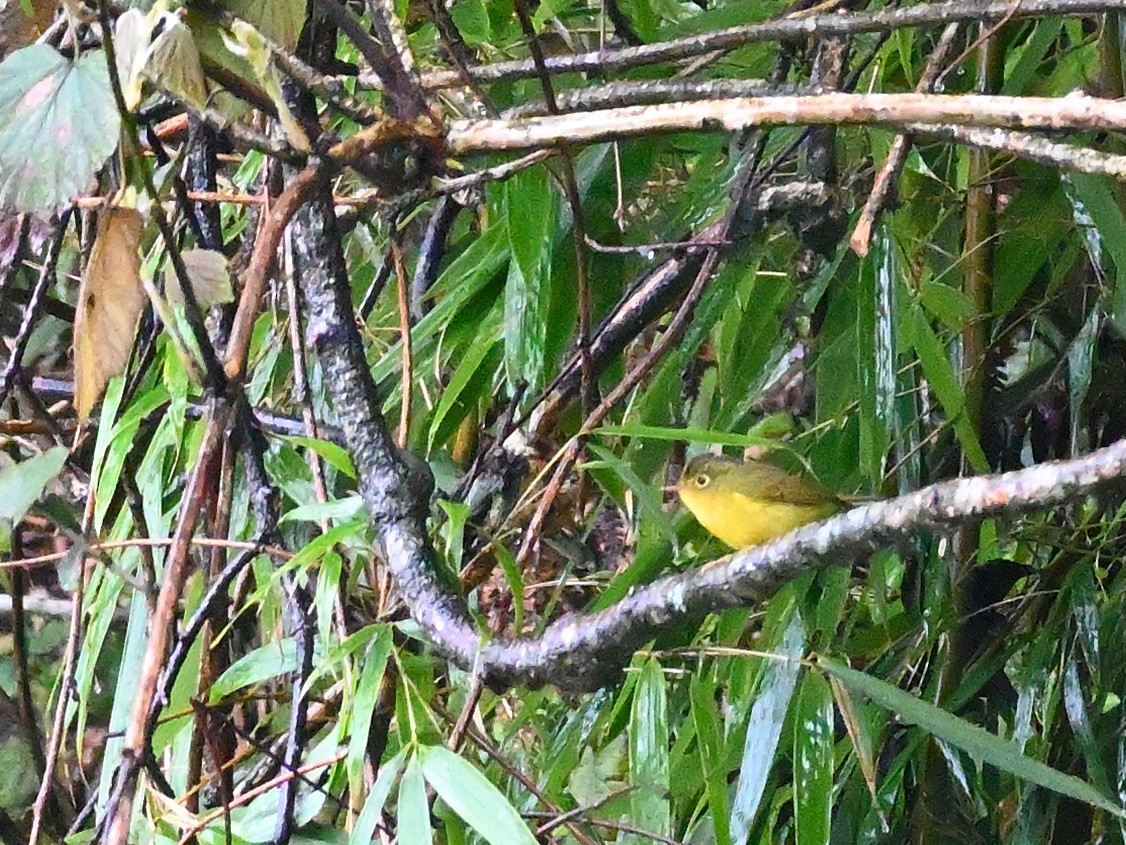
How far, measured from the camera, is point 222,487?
2.53ft

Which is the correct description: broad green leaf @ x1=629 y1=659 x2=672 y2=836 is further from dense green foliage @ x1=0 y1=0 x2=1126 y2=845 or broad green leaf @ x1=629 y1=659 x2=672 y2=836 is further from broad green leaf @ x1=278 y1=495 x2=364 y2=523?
broad green leaf @ x1=278 y1=495 x2=364 y2=523

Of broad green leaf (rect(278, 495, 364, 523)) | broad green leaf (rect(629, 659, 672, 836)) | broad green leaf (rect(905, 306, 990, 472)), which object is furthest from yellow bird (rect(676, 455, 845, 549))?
broad green leaf (rect(278, 495, 364, 523))

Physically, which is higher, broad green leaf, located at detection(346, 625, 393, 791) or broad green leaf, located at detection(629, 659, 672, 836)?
broad green leaf, located at detection(346, 625, 393, 791)

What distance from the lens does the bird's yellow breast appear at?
1106mm

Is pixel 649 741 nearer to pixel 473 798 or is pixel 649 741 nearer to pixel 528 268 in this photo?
pixel 473 798

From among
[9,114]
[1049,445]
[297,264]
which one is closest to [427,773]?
[297,264]

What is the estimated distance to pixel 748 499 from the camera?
1185 millimetres

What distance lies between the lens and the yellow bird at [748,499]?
111 cm

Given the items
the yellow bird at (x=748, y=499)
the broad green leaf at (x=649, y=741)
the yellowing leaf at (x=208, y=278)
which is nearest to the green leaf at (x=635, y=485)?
the broad green leaf at (x=649, y=741)

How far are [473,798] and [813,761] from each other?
33cm

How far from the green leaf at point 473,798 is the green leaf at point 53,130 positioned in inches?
15.7

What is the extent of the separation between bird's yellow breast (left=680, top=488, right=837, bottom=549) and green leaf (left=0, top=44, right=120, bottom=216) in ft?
2.29

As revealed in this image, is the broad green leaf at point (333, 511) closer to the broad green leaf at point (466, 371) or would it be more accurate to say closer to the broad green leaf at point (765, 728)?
the broad green leaf at point (466, 371)

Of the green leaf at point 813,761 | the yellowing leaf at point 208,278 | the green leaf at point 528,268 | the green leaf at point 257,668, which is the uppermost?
the yellowing leaf at point 208,278
